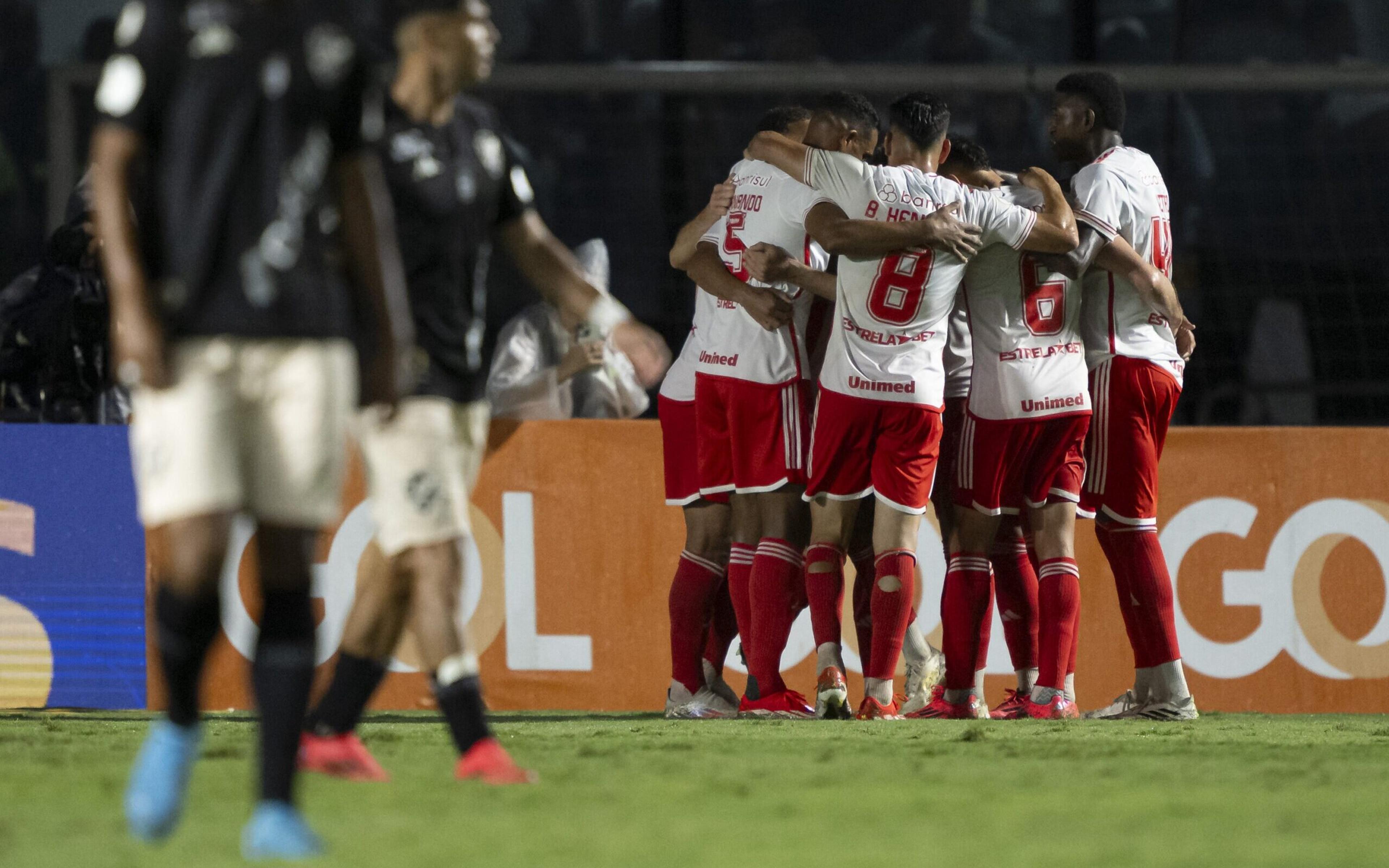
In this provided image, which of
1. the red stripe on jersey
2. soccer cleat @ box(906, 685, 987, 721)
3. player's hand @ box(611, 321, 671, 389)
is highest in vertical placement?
player's hand @ box(611, 321, 671, 389)

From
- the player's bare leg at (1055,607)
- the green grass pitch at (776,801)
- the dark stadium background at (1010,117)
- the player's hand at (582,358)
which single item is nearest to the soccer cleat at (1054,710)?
the player's bare leg at (1055,607)

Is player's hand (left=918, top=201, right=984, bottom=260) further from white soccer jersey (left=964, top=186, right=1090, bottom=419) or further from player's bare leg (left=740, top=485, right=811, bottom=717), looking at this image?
player's bare leg (left=740, top=485, right=811, bottom=717)

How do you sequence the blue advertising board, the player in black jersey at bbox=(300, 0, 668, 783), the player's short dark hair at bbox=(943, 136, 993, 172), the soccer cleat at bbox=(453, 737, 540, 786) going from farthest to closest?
the blue advertising board
the player's short dark hair at bbox=(943, 136, 993, 172)
the player in black jersey at bbox=(300, 0, 668, 783)
the soccer cleat at bbox=(453, 737, 540, 786)

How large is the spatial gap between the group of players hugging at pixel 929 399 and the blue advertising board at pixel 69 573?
2.17 m

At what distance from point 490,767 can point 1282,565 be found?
4.52 metres

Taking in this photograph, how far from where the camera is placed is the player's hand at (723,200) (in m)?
6.73

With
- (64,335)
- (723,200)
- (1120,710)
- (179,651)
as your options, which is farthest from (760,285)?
(179,651)

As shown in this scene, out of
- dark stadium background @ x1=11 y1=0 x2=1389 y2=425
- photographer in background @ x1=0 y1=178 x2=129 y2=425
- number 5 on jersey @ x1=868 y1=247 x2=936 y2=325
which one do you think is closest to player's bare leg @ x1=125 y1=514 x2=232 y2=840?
number 5 on jersey @ x1=868 y1=247 x2=936 y2=325

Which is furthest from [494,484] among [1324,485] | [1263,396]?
[1263,396]

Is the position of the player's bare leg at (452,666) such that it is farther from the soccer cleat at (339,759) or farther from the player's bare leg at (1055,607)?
the player's bare leg at (1055,607)

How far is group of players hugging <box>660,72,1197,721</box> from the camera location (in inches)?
248

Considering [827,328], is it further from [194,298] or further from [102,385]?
[194,298]

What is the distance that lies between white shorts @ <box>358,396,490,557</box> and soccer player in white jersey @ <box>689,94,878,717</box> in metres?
2.39

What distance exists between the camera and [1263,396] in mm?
11016
